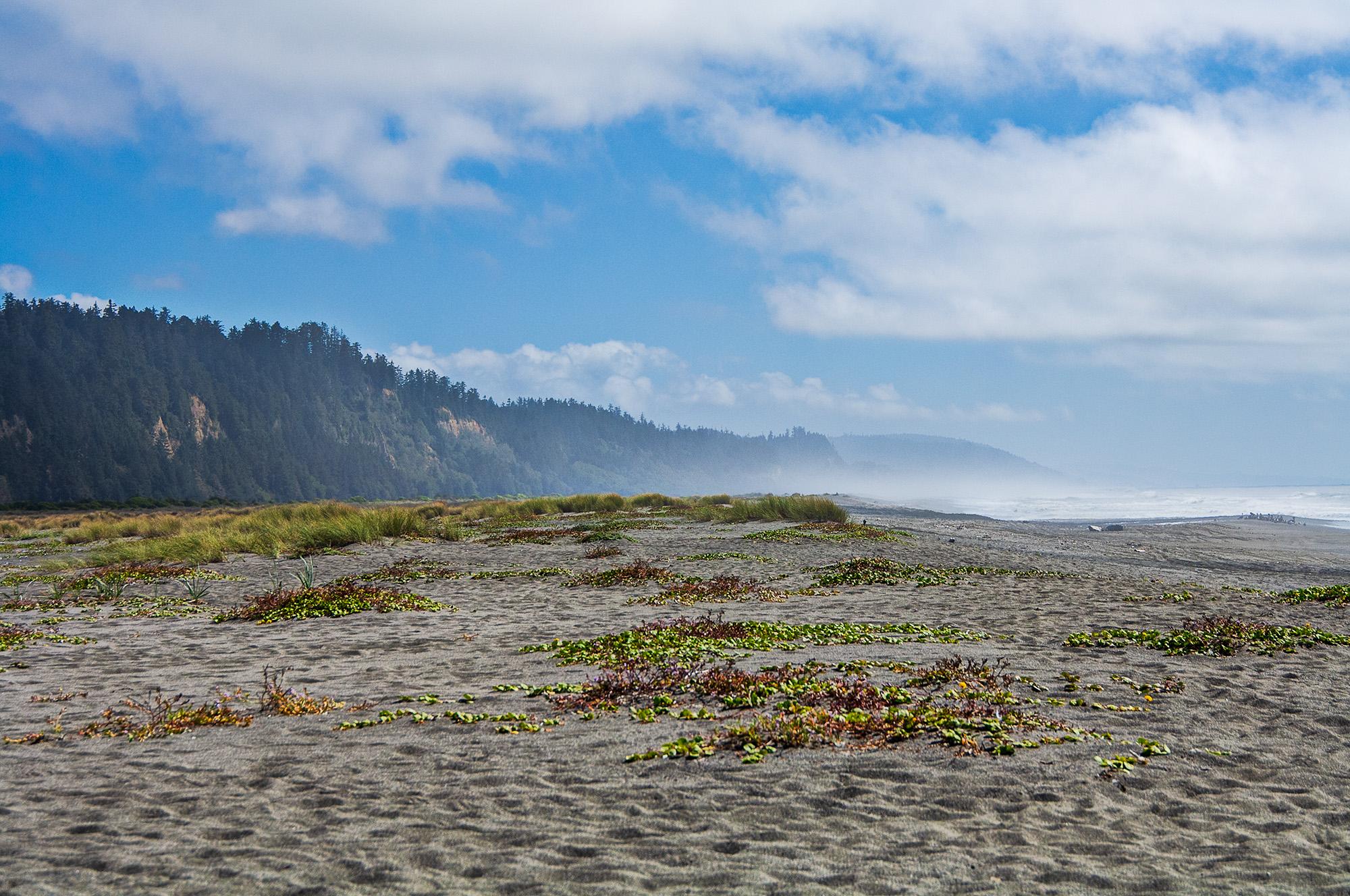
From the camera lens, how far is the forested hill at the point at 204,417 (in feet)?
366

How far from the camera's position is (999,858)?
5.43m

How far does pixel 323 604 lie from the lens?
1562 cm

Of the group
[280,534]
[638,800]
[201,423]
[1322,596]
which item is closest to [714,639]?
[638,800]

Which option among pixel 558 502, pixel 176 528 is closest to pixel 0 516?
pixel 176 528

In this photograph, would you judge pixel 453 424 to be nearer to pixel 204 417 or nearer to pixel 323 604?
pixel 204 417

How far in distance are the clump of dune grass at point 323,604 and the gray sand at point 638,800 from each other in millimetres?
3601

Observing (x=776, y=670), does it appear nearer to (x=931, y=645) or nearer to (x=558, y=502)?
(x=931, y=645)

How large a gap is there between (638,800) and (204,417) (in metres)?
147

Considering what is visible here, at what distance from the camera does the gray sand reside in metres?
5.25

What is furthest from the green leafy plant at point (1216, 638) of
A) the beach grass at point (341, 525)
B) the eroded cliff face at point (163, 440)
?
the eroded cliff face at point (163, 440)

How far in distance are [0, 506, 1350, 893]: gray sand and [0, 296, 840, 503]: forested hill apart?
117 meters

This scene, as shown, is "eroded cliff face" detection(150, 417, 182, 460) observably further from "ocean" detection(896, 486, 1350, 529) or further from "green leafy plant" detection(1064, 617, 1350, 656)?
"green leafy plant" detection(1064, 617, 1350, 656)

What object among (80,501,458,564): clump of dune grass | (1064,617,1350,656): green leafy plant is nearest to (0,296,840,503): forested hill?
(80,501,458,564): clump of dune grass

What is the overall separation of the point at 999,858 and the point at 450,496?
161687mm
